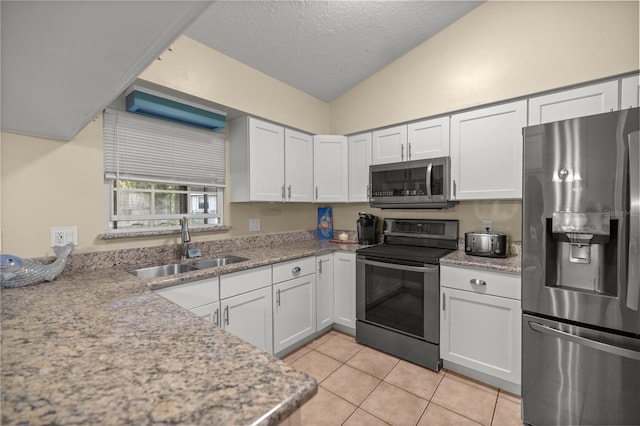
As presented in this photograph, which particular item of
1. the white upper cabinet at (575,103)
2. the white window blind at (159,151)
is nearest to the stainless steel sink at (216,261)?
the white window blind at (159,151)

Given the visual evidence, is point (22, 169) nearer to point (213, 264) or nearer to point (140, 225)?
point (140, 225)

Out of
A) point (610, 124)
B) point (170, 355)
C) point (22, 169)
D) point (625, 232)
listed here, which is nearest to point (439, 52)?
point (610, 124)

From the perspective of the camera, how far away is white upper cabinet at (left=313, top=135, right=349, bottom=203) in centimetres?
293

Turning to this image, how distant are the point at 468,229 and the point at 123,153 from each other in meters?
2.80

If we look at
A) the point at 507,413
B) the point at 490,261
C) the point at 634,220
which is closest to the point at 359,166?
the point at 490,261

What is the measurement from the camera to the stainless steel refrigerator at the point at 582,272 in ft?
4.05

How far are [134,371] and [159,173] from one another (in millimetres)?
1845

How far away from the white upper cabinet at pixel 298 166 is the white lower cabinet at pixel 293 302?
70cm

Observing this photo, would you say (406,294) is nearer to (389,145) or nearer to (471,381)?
(471,381)

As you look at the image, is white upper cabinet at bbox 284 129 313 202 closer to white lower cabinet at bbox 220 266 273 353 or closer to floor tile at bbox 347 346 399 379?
white lower cabinet at bbox 220 266 273 353

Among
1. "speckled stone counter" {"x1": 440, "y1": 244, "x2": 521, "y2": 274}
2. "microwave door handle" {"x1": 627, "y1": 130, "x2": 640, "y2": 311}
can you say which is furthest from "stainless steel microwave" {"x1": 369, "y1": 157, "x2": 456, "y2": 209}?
"microwave door handle" {"x1": 627, "y1": 130, "x2": 640, "y2": 311}

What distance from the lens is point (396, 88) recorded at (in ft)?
8.57

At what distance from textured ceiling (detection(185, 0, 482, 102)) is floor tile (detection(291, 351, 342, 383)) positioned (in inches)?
98.5

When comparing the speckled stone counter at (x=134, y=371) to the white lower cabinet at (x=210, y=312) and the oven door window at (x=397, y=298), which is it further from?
the oven door window at (x=397, y=298)
